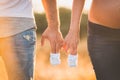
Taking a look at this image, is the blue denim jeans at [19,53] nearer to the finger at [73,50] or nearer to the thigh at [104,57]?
the finger at [73,50]

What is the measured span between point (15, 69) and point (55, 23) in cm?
45

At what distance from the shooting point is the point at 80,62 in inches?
384

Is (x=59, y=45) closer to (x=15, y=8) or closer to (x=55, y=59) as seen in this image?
(x=55, y=59)

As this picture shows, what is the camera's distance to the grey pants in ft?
9.66

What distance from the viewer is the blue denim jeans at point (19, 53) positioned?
9.07 ft

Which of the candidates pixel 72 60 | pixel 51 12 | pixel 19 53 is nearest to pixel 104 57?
pixel 72 60

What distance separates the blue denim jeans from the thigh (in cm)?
41

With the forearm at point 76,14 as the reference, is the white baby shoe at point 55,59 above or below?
below

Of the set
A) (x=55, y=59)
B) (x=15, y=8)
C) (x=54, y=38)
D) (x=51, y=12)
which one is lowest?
(x=55, y=59)

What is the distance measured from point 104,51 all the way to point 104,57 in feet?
0.12

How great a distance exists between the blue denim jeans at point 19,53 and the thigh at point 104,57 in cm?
41

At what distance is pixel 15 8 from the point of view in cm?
277

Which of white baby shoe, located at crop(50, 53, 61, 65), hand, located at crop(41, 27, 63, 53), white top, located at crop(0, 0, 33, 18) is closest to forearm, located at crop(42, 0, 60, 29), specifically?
hand, located at crop(41, 27, 63, 53)

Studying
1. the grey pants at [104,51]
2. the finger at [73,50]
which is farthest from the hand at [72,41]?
the grey pants at [104,51]
